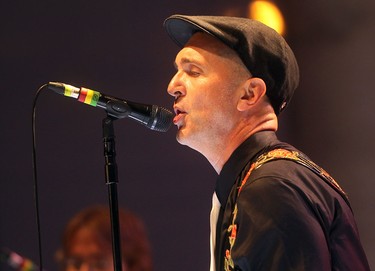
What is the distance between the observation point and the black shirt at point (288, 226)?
63.7 inches

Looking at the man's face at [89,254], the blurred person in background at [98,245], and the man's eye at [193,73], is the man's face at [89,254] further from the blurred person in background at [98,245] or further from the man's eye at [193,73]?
the man's eye at [193,73]

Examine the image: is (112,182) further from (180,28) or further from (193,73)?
(180,28)

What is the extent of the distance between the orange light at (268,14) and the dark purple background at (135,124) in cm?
5

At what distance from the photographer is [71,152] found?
3.25m

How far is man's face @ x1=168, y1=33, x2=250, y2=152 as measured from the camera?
6.79ft

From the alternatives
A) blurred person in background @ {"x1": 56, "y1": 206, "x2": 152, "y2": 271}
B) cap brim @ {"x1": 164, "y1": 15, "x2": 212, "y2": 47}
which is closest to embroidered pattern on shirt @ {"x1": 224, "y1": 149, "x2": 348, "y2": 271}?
cap brim @ {"x1": 164, "y1": 15, "x2": 212, "y2": 47}

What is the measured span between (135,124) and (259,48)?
137cm

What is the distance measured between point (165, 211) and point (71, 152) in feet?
1.53

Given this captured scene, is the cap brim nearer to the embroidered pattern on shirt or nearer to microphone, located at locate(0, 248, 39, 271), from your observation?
the embroidered pattern on shirt

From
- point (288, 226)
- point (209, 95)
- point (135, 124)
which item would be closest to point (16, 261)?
point (135, 124)

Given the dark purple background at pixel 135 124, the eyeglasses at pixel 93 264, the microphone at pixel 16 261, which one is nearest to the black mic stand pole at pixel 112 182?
the eyeglasses at pixel 93 264

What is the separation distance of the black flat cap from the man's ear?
17 mm

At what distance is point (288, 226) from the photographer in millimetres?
1630

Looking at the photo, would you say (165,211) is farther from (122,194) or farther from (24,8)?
(24,8)
